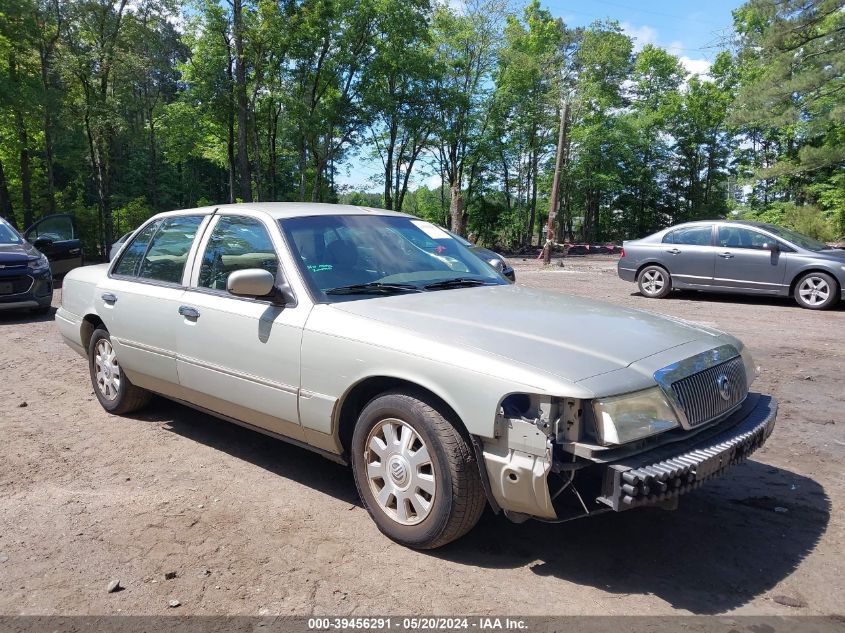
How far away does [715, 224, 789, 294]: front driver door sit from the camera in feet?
37.7

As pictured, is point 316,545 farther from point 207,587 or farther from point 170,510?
point 170,510

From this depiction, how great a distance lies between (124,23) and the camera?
2603 cm

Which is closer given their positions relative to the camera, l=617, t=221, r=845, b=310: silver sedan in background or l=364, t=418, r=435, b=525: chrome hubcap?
l=364, t=418, r=435, b=525: chrome hubcap

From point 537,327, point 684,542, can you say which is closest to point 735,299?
point 684,542

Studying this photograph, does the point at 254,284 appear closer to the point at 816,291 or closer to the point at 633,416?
the point at 633,416

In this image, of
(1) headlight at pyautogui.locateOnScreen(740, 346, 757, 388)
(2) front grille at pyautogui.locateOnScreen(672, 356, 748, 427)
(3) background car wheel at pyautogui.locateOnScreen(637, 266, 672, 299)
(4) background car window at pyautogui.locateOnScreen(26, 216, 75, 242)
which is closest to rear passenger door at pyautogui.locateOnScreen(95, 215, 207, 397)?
(2) front grille at pyautogui.locateOnScreen(672, 356, 748, 427)

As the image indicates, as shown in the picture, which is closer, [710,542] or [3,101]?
[710,542]

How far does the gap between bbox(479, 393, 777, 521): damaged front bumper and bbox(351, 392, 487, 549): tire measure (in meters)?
0.15

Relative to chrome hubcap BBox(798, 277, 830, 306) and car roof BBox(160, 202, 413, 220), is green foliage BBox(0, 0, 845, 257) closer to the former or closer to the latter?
chrome hubcap BBox(798, 277, 830, 306)

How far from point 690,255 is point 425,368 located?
10.9m

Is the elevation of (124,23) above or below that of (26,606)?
above

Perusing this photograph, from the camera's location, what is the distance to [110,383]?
525cm

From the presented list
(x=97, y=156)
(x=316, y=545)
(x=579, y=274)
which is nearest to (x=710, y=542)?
(x=316, y=545)

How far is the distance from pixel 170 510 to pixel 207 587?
35.6 inches
